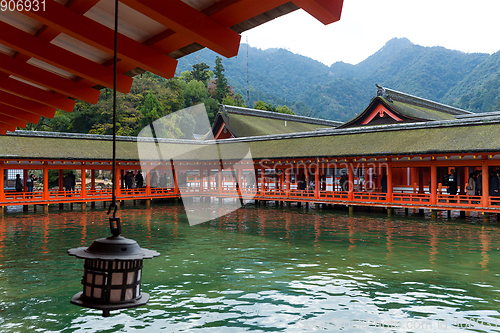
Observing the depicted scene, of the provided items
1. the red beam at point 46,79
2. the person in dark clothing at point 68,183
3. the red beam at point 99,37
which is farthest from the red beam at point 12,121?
the person in dark clothing at point 68,183

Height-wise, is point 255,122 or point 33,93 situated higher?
point 255,122

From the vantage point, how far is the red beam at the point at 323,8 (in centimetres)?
311

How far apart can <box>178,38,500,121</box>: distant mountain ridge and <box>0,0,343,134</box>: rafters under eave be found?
7475 cm

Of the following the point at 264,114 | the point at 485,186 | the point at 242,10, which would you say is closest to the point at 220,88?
the point at 264,114

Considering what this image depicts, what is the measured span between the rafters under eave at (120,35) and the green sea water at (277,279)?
416cm

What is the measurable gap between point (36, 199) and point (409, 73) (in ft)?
311

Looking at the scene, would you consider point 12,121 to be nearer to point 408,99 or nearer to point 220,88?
point 408,99

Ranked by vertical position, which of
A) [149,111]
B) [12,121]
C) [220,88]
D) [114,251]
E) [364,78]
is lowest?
[114,251]

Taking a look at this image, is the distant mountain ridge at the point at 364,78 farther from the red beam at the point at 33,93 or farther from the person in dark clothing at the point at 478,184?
the red beam at the point at 33,93

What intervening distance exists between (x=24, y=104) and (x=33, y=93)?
2.72 feet

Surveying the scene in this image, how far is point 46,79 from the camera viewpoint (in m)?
5.63

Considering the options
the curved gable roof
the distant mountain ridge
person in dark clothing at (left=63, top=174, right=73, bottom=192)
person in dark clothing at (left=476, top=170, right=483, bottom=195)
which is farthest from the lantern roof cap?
the distant mountain ridge

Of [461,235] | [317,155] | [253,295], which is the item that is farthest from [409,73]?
[253,295]

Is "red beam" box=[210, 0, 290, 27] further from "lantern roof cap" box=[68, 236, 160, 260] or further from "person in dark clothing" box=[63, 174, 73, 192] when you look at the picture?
"person in dark clothing" box=[63, 174, 73, 192]
